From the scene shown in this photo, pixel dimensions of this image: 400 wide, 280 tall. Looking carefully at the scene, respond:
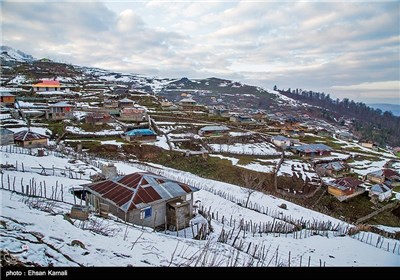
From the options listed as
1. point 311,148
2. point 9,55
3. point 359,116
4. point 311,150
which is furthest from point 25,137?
point 359,116

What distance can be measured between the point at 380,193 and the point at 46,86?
57.2 meters

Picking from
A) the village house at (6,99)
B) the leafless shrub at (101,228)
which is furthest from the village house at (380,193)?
the village house at (6,99)

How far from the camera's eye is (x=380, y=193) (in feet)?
87.6

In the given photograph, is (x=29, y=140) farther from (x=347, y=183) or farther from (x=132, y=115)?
(x=347, y=183)

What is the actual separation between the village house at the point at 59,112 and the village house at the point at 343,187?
1465 inches

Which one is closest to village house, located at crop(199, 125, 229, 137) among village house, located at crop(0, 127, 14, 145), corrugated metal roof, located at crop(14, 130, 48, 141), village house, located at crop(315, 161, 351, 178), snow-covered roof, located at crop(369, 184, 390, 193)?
village house, located at crop(315, 161, 351, 178)

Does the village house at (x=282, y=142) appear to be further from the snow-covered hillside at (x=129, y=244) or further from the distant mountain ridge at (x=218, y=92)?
the distant mountain ridge at (x=218, y=92)

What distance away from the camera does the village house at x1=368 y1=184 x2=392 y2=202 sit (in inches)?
1053

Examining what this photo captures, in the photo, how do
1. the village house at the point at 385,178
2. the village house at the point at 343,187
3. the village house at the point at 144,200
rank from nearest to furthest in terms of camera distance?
the village house at the point at 144,200 < the village house at the point at 343,187 < the village house at the point at 385,178

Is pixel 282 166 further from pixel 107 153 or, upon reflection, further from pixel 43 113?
pixel 43 113

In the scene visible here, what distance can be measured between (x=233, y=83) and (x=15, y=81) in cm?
12147

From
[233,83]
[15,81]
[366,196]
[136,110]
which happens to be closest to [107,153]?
[136,110]

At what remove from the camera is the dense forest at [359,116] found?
82463 millimetres

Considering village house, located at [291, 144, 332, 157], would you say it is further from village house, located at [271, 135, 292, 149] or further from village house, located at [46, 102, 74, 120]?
village house, located at [46, 102, 74, 120]
